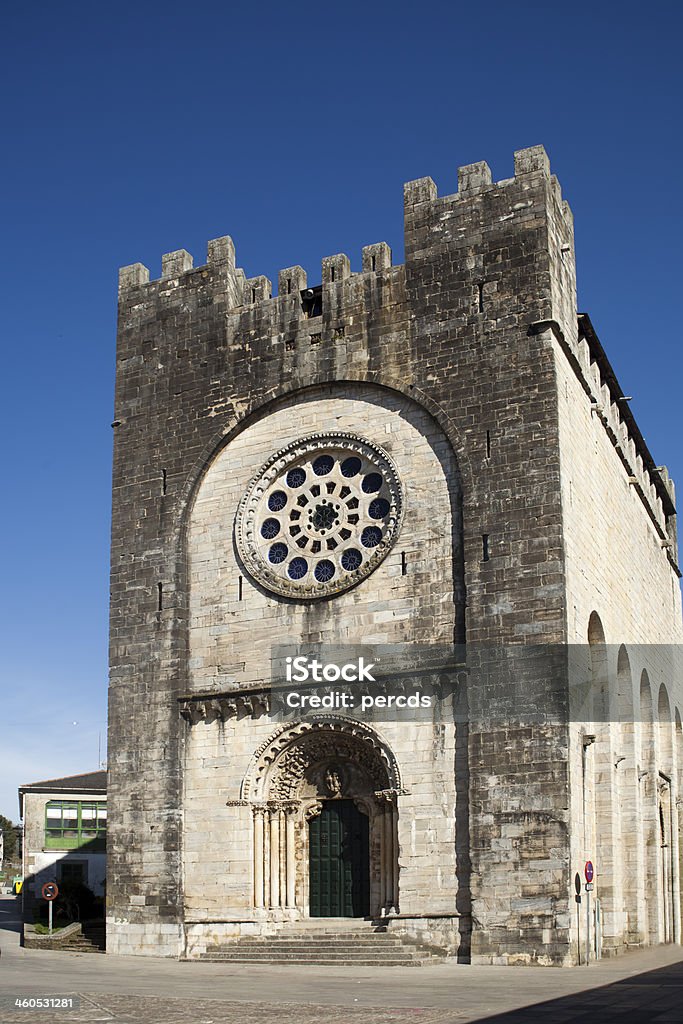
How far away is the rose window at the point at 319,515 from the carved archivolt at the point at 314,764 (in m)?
2.48

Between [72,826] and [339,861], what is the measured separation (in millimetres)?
21601

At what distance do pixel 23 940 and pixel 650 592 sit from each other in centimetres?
1683

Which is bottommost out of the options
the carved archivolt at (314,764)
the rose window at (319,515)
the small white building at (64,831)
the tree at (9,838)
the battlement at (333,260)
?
the tree at (9,838)

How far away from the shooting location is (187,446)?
977 inches

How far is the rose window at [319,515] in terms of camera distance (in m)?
22.7

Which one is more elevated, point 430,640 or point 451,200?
point 451,200

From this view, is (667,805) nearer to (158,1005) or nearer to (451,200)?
(451,200)

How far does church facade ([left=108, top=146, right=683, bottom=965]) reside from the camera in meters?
20.2

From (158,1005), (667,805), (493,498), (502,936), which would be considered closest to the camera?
(158,1005)

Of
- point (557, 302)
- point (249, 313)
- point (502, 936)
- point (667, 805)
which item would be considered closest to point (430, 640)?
point (502, 936)

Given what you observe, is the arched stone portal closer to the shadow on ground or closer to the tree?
the shadow on ground

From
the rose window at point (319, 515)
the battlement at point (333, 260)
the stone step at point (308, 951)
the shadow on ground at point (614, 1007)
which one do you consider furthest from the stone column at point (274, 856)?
the battlement at point (333, 260)

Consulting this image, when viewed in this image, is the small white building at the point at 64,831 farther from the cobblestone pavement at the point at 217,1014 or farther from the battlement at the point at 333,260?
the cobblestone pavement at the point at 217,1014

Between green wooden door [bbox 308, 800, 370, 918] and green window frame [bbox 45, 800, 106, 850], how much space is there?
67.4 ft
